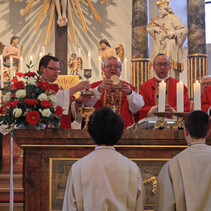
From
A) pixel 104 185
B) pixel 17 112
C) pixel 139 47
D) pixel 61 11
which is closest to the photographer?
pixel 104 185

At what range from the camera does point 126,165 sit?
3.14m

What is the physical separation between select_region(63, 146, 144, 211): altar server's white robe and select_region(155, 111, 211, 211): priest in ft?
0.98

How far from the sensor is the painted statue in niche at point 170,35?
1028 cm

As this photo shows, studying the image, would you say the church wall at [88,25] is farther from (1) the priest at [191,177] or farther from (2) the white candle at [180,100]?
(1) the priest at [191,177]

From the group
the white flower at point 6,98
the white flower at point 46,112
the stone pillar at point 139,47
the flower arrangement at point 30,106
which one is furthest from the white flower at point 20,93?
the stone pillar at point 139,47

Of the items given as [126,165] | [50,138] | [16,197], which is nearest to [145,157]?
[50,138]

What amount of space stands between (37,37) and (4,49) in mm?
1764

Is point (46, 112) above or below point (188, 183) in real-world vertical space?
above

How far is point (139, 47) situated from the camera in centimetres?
1084

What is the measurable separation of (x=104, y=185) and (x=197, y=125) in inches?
30.4

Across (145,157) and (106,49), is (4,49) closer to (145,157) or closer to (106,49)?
(106,49)

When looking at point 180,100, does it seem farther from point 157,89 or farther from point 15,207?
point 15,207

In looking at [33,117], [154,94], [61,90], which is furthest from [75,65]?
[33,117]

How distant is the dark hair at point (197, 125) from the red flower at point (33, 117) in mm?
1378
